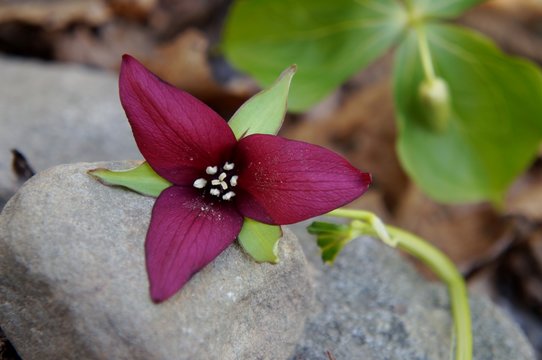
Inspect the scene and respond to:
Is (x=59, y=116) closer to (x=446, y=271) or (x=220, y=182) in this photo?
(x=220, y=182)

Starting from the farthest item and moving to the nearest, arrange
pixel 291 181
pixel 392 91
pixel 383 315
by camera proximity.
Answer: pixel 392 91 → pixel 383 315 → pixel 291 181

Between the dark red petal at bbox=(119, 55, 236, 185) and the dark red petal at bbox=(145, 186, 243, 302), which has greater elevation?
the dark red petal at bbox=(119, 55, 236, 185)

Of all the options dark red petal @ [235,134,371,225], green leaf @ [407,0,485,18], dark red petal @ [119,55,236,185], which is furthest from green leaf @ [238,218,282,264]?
green leaf @ [407,0,485,18]

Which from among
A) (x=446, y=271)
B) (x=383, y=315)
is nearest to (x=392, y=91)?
(x=446, y=271)

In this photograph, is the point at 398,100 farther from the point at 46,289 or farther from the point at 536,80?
the point at 46,289

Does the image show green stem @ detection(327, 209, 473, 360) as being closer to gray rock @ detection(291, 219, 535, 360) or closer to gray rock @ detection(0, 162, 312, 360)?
gray rock @ detection(291, 219, 535, 360)
